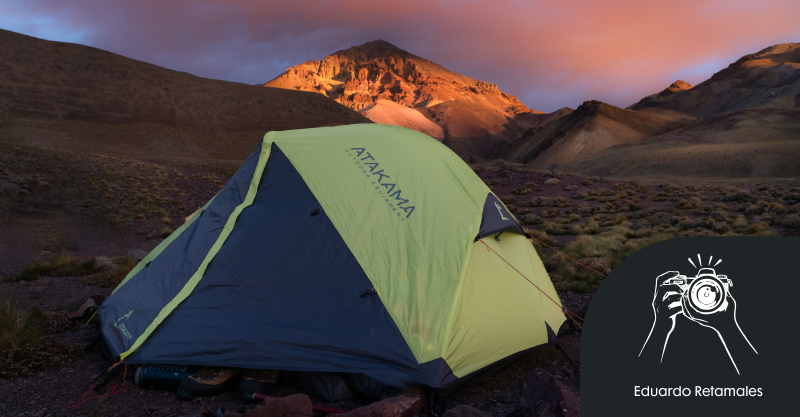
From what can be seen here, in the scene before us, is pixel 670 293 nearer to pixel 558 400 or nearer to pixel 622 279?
pixel 622 279

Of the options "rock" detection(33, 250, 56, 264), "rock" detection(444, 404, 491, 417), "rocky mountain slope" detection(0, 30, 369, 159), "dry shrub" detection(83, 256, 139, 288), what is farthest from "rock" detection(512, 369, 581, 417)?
"rocky mountain slope" detection(0, 30, 369, 159)

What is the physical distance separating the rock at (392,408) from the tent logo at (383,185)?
206 cm

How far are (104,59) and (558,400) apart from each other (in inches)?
3378

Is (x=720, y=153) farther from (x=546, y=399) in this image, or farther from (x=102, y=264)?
(x=102, y=264)

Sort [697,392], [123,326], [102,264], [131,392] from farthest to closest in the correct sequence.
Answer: [102,264], [123,326], [131,392], [697,392]

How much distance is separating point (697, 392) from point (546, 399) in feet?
4.52

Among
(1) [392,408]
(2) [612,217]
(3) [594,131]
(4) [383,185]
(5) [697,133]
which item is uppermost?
(3) [594,131]

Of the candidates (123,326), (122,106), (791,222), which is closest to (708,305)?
(123,326)

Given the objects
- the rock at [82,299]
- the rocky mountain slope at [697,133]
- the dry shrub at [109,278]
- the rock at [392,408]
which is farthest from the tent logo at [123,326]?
the rocky mountain slope at [697,133]

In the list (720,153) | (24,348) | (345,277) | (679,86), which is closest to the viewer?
(345,277)

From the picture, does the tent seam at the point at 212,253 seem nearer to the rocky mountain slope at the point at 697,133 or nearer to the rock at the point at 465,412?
the rock at the point at 465,412

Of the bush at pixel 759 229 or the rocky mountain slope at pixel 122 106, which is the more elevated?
the rocky mountain slope at pixel 122 106

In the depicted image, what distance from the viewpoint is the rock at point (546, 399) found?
3.35 meters

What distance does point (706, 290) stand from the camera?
2.32 meters
